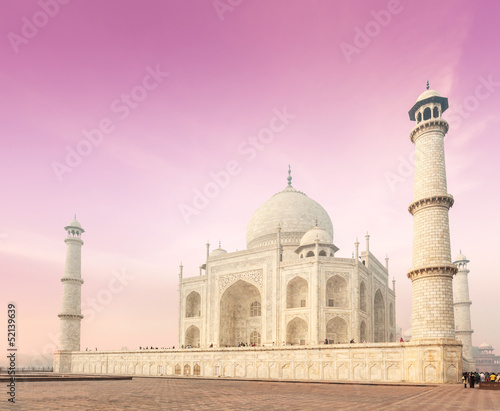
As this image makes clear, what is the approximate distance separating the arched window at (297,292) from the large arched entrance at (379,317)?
6580 mm

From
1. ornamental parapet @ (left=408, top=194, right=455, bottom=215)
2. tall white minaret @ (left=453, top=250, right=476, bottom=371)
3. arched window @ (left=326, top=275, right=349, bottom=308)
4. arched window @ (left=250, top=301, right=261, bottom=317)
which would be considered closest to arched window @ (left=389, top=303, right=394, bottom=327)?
tall white minaret @ (left=453, top=250, right=476, bottom=371)

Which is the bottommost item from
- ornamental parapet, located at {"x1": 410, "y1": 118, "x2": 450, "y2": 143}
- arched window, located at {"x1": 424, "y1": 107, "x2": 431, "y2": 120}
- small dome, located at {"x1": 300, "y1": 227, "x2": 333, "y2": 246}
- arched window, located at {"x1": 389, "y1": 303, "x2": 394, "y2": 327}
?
arched window, located at {"x1": 389, "y1": 303, "x2": 394, "y2": 327}

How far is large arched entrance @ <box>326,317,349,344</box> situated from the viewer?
101 ft

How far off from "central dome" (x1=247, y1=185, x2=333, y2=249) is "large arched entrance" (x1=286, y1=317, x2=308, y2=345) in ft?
28.5

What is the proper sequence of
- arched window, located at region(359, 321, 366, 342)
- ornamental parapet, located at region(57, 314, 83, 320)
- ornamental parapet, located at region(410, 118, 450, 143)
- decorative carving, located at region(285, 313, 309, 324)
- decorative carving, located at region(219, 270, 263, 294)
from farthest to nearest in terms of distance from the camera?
ornamental parapet, located at region(57, 314, 83, 320), decorative carving, located at region(219, 270, 263, 294), arched window, located at region(359, 321, 366, 342), decorative carving, located at region(285, 313, 309, 324), ornamental parapet, located at region(410, 118, 450, 143)

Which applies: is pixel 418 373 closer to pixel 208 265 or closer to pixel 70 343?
pixel 208 265

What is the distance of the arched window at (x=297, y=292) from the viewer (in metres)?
32.5

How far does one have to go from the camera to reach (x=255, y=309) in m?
36.7

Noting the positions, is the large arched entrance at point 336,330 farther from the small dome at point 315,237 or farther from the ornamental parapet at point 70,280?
the ornamental parapet at point 70,280

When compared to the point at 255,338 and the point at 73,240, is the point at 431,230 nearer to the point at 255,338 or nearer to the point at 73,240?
the point at 255,338

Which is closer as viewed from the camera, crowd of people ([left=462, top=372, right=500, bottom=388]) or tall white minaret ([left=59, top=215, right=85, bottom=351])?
crowd of people ([left=462, top=372, right=500, bottom=388])

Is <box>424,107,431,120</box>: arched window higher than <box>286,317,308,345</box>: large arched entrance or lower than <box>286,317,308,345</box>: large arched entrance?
higher

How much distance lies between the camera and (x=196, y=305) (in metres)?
39.1

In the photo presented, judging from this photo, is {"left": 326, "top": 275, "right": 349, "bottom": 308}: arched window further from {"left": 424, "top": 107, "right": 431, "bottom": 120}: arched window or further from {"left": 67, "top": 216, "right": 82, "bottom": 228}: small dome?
{"left": 67, "top": 216, "right": 82, "bottom": 228}: small dome
